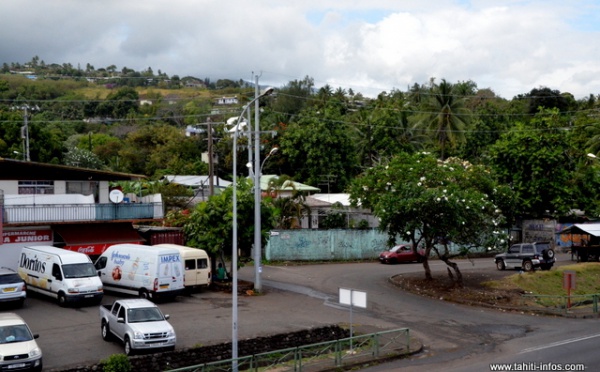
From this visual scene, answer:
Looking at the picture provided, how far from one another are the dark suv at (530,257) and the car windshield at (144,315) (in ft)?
89.2

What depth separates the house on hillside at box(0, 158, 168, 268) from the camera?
33156 millimetres

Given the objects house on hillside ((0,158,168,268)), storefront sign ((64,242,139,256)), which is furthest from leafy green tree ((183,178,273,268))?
storefront sign ((64,242,139,256))

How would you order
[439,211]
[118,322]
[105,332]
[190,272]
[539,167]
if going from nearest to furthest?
[118,322]
[105,332]
[190,272]
[439,211]
[539,167]

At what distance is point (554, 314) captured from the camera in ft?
96.1

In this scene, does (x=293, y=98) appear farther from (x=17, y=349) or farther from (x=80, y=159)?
(x=17, y=349)

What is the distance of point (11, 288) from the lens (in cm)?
2736

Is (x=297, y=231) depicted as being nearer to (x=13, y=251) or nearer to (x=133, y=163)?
(x=13, y=251)

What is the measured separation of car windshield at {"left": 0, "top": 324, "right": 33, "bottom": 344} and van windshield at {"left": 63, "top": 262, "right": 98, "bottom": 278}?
29.0ft

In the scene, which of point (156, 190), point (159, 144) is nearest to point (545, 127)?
point (156, 190)

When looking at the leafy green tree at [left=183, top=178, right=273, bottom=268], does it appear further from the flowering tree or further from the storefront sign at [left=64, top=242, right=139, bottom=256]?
the flowering tree

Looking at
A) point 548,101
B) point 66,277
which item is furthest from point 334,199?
point 548,101

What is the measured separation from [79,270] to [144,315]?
26.8ft

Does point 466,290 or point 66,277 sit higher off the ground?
point 66,277

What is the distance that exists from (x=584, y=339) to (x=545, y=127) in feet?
110
